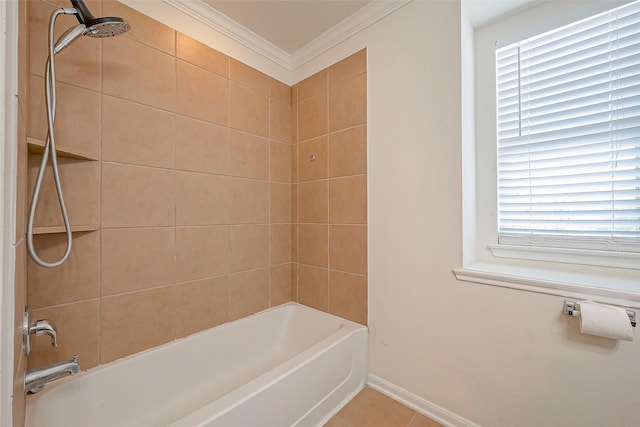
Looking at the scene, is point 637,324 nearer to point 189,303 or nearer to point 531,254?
point 531,254

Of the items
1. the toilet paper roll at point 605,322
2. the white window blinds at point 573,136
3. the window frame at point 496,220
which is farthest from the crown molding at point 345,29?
the toilet paper roll at point 605,322

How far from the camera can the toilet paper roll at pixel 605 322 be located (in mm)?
802

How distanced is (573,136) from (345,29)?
1.35 m

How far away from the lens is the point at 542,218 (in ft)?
3.79

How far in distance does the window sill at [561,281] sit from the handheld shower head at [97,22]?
65.9 inches

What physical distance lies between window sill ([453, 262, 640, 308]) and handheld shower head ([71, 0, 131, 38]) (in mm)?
1675

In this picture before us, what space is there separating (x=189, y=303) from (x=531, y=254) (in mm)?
1774

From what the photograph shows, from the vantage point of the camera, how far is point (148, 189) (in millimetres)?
1258

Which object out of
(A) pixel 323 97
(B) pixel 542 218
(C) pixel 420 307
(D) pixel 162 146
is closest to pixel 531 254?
(B) pixel 542 218

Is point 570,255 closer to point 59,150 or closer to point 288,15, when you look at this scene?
point 288,15

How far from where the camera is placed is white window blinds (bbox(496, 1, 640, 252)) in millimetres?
983

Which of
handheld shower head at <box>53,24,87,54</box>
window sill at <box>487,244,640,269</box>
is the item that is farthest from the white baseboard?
handheld shower head at <box>53,24,87,54</box>

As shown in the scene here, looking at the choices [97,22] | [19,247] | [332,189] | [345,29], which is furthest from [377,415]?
[345,29]

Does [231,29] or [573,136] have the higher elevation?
[231,29]
